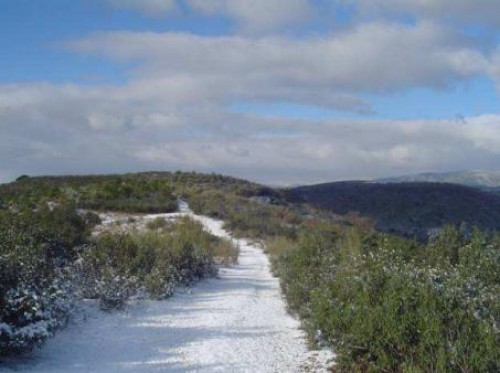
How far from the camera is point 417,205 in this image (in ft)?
149

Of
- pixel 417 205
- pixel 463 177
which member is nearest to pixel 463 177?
pixel 463 177

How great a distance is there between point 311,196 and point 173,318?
50576 millimetres

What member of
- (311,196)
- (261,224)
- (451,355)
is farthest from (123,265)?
(311,196)

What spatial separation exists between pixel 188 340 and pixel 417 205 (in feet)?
126

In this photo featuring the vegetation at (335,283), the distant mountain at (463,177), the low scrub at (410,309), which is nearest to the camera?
the low scrub at (410,309)

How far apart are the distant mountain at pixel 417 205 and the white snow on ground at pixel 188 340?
2465 cm

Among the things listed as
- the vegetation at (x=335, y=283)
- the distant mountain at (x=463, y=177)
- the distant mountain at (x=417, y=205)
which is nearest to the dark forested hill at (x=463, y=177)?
the distant mountain at (x=463, y=177)

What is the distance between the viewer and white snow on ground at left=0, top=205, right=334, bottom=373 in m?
8.16

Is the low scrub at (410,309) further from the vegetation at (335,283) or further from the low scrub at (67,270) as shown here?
the low scrub at (67,270)

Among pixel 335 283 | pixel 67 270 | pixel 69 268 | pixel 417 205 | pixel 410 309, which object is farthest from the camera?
pixel 417 205

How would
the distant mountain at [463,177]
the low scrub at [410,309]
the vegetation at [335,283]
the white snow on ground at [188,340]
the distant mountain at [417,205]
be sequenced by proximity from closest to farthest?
the low scrub at [410,309] → the vegetation at [335,283] → the white snow on ground at [188,340] → the distant mountain at [417,205] → the distant mountain at [463,177]

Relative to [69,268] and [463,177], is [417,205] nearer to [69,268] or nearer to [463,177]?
[69,268]

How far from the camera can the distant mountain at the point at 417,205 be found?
39.7 metres

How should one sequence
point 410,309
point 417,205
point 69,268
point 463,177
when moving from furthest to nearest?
1. point 463,177
2. point 417,205
3. point 69,268
4. point 410,309
